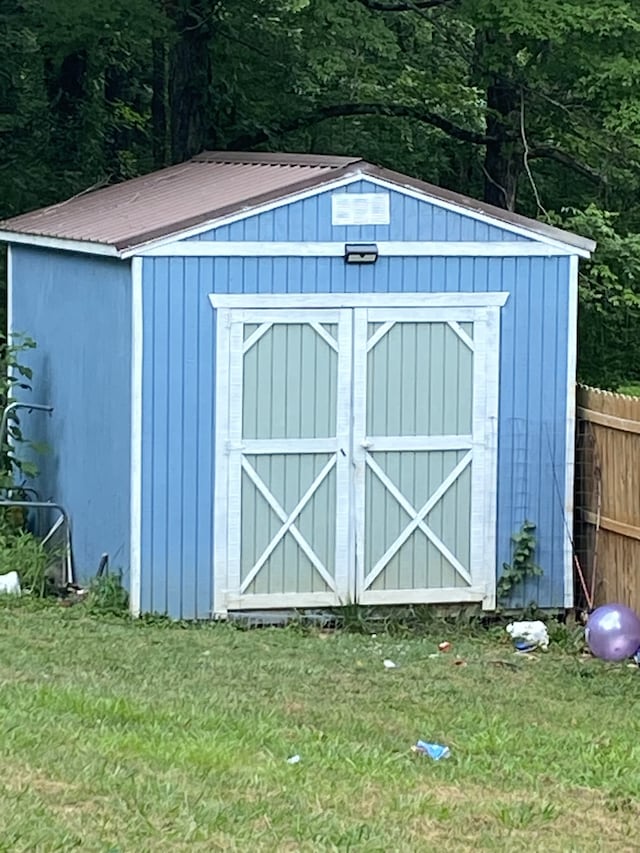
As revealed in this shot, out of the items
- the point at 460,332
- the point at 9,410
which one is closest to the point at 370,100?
the point at 9,410

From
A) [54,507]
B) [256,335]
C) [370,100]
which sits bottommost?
[54,507]

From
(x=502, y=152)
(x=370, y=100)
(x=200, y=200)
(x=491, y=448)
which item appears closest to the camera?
(x=491, y=448)

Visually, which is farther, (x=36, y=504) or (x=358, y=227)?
(x=36, y=504)

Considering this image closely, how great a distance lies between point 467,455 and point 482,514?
406 millimetres

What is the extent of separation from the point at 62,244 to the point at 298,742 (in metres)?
5.53

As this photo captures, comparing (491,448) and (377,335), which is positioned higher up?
(377,335)

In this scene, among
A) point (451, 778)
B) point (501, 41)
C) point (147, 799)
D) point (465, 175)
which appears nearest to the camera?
point (147, 799)

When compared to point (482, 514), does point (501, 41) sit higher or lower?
higher

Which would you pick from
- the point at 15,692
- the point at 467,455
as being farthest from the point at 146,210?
the point at 15,692

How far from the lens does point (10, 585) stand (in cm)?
1092

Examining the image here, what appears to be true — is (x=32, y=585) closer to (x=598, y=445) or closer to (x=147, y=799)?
(x=598, y=445)

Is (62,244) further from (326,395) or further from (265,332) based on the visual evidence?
(326,395)

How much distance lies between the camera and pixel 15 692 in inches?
301

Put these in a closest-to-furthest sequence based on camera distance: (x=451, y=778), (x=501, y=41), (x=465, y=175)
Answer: (x=451, y=778) < (x=501, y=41) < (x=465, y=175)
